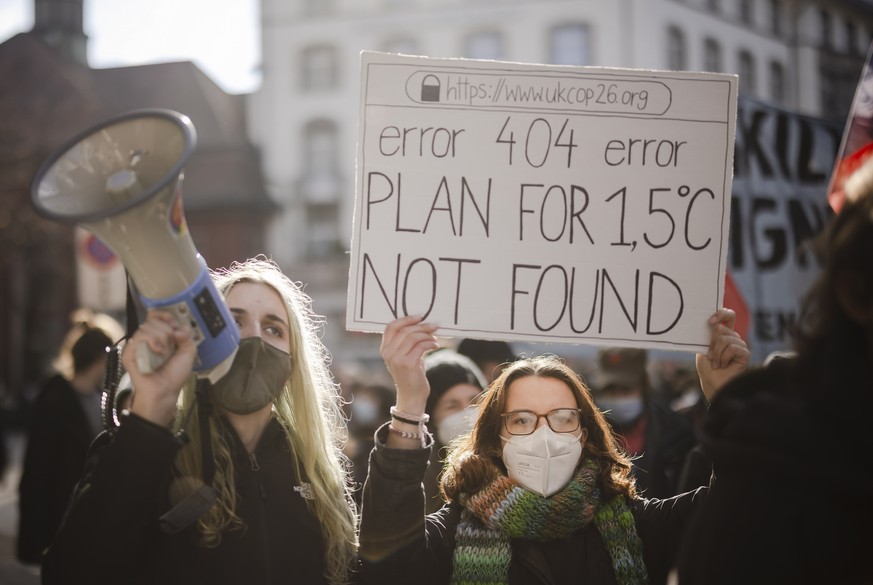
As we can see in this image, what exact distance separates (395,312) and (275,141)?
1210 inches

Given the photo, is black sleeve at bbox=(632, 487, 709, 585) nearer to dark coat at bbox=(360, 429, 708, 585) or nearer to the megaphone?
dark coat at bbox=(360, 429, 708, 585)

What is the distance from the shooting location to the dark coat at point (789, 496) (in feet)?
4.49

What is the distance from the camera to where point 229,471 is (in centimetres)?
242

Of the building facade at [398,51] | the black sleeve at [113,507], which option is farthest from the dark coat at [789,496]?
the building facade at [398,51]

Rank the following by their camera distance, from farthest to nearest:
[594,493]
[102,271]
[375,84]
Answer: [102,271] < [375,84] < [594,493]

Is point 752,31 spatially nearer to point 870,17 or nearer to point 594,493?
point 870,17

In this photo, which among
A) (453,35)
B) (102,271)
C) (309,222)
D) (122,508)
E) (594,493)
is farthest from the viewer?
(309,222)

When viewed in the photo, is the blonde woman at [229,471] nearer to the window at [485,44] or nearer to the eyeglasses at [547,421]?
the eyeglasses at [547,421]

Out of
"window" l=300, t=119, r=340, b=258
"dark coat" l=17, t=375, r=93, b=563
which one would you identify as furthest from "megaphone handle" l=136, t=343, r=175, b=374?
"window" l=300, t=119, r=340, b=258

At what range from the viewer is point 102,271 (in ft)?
25.3

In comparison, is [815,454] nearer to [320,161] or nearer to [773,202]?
[773,202]

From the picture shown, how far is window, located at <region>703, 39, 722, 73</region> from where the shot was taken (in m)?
30.1

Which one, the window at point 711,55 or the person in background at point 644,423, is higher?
the window at point 711,55

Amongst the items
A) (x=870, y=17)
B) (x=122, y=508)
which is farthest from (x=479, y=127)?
(x=870, y=17)
